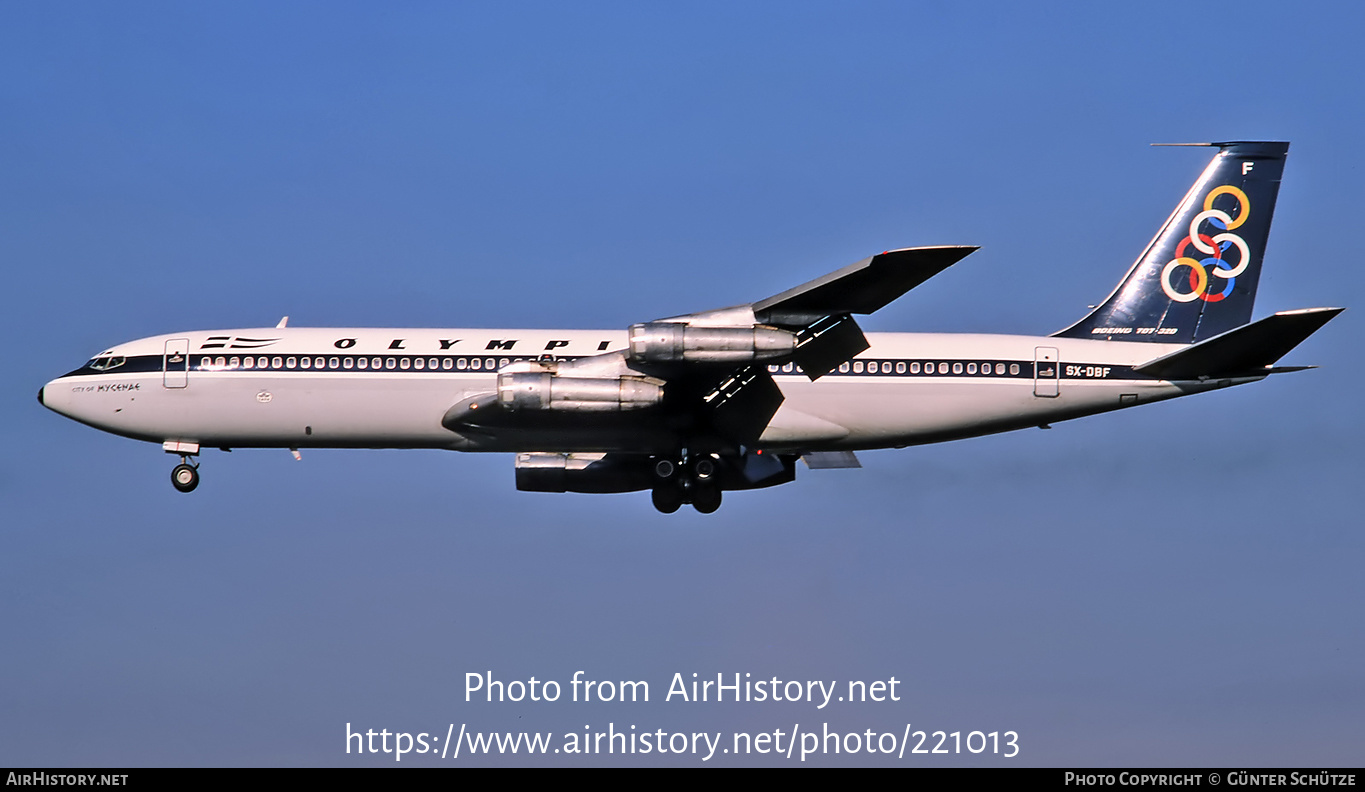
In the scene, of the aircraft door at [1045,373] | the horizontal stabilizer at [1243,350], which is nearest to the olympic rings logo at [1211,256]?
the horizontal stabilizer at [1243,350]

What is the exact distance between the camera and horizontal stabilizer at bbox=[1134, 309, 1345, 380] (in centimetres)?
3794

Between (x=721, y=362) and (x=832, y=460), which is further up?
(x=721, y=362)

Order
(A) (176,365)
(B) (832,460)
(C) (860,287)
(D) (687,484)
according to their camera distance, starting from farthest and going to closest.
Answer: (B) (832,460)
(A) (176,365)
(D) (687,484)
(C) (860,287)

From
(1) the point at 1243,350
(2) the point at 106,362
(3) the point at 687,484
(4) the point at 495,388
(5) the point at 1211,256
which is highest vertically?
(5) the point at 1211,256

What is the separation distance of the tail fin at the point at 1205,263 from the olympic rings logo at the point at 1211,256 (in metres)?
0.03

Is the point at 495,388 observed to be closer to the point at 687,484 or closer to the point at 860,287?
the point at 687,484

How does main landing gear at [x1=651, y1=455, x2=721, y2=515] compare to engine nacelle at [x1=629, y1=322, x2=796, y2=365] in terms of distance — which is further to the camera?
main landing gear at [x1=651, y1=455, x2=721, y2=515]

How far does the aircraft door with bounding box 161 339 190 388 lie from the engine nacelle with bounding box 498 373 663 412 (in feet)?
30.8

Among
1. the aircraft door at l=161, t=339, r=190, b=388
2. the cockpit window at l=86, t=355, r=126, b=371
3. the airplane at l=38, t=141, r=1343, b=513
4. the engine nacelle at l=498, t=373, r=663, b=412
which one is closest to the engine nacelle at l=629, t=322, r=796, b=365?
the airplane at l=38, t=141, r=1343, b=513

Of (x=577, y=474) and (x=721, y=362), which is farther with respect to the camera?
(x=577, y=474)

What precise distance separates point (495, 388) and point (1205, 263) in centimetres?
2006

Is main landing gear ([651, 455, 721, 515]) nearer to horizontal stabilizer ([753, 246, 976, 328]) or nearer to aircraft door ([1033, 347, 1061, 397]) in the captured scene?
horizontal stabilizer ([753, 246, 976, 328])

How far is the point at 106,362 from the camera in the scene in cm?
4456

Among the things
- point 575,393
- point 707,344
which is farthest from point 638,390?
point 707,344
